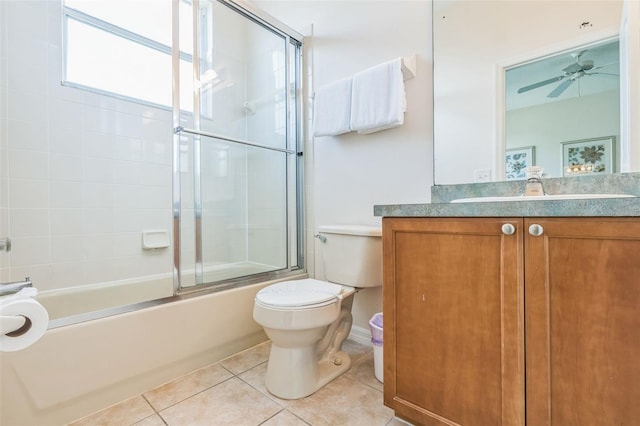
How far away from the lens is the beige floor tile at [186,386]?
1305 millimetres

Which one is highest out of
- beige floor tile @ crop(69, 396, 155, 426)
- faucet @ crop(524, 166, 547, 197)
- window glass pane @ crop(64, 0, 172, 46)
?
window glass pane @ crop(64, 0, 172, 46)

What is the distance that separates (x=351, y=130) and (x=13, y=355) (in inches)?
69.7

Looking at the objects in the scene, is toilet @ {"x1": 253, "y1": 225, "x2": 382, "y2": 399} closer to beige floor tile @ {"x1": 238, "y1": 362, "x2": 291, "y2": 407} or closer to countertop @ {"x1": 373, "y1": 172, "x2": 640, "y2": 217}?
beige floor tile @ {"x1": 238, "y1": 362, "x2": 291, "y2": 407}

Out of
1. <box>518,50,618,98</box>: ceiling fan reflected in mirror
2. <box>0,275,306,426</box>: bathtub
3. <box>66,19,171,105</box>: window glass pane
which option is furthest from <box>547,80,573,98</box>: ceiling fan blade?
<box>66,19,171,105</box>: window glass pane

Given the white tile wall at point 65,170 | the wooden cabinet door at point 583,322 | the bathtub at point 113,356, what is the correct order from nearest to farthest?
the wooden cabinet door at point 583,322
the bathtub at point 113,356
the white tile wall at point 65,170

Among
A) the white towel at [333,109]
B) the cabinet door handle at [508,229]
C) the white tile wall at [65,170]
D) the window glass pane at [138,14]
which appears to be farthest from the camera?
the window glass pane at [138,14]

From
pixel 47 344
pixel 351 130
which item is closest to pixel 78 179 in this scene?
pixel 47 344

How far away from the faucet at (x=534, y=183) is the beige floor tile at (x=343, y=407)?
1.07 m

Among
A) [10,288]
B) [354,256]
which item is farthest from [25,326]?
[354,256]

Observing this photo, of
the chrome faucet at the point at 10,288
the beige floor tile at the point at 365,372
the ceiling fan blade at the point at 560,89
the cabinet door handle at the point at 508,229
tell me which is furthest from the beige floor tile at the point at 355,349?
the ceiling fan blade at the point at 560,89

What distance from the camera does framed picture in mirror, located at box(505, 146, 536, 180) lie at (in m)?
1.29

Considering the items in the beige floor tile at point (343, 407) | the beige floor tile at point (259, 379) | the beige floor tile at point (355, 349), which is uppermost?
the beige floor tile at point (259, 379)

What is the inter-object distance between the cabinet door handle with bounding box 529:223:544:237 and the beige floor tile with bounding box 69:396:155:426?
1519mm

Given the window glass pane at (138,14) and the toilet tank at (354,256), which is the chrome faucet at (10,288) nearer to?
the toilet tank at (354,256)
